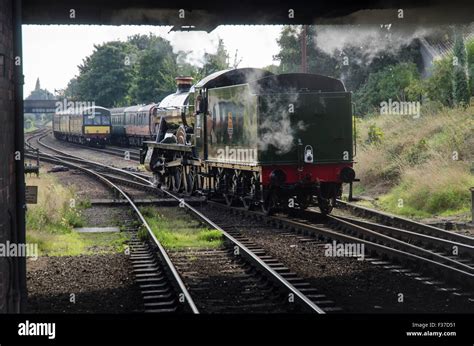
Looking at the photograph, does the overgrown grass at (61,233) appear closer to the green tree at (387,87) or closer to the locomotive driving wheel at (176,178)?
the locomotive driving wheel at (176,178)

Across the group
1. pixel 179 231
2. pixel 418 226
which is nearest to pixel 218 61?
pixel 179 231

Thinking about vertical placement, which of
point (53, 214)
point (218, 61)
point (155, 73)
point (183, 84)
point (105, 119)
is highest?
point (155, 73)

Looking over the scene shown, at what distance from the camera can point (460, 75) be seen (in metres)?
24.6

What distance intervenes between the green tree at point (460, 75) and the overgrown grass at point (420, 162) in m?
0.77

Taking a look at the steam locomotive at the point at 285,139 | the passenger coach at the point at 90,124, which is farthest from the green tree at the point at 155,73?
the steam locomotive at the point at 285,139

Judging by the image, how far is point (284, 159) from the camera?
1533cm

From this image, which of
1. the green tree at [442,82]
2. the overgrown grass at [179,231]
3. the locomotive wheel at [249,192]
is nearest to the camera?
the overgrown grass at [179,231]

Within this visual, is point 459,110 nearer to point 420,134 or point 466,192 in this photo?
point 420,134

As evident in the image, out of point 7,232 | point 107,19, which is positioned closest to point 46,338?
point 7,232

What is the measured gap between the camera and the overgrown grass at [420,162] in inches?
658

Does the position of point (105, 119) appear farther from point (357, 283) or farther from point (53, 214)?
point (357, 283)

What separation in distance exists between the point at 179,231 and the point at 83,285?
178 inches

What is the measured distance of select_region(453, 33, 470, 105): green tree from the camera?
24266 millimetres

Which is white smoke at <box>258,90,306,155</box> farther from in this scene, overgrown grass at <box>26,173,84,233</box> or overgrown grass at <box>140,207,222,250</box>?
overgrown grass at <box>26,173,84,233</box>
